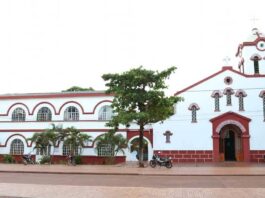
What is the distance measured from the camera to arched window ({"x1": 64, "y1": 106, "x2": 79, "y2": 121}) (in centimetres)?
3831

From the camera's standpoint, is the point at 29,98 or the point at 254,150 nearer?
the point at 254,150

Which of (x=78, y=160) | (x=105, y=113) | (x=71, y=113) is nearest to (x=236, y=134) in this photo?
(x=105, y=113)

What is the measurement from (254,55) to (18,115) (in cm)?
2339

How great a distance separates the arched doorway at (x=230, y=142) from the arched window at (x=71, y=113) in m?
13.7

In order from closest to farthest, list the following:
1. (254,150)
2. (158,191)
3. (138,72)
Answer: (158,191)
(138,72)
(254,150)

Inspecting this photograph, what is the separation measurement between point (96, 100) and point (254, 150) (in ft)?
49.0

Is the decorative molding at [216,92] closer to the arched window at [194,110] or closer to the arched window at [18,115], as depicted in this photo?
the arched window at [194,110]

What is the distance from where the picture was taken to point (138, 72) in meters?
28.4

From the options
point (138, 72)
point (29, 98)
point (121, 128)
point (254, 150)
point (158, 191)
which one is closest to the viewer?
point (158, 191)

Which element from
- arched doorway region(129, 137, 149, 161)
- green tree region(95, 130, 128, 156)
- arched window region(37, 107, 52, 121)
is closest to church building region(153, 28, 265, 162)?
arched doorway region(129, 137, 149, 161)

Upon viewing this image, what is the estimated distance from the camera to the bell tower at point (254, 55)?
121ft

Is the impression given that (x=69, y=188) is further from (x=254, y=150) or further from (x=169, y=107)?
(x=254, y=150)

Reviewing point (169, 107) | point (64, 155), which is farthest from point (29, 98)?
point (169, 107)

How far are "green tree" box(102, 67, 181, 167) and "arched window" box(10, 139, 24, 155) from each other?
538 inches
